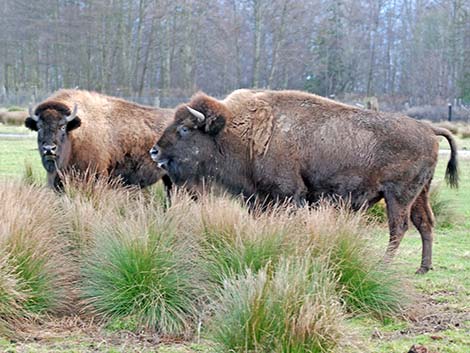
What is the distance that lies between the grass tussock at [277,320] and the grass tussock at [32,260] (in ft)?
6.00

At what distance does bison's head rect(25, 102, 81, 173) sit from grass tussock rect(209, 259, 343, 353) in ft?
17.7

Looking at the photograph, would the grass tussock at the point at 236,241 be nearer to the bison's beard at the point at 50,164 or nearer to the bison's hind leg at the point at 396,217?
the bison's hind leg at the point at 396,217

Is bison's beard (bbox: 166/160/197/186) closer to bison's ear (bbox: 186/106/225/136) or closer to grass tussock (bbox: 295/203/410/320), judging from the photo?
bison's ear (bbox: 186/106/225/136)

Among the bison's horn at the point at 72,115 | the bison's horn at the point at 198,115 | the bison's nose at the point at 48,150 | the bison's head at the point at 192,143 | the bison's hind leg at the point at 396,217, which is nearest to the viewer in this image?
the bison's hind leg at the point at 396,217

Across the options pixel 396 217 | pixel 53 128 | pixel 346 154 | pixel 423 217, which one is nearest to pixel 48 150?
pixel 53 128

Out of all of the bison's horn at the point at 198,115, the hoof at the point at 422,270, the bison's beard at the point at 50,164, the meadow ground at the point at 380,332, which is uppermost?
the bison's horn at the point at 198,115

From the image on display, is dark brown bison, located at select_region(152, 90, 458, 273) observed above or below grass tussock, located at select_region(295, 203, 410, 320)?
above

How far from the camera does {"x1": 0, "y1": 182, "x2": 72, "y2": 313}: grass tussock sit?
5.98 meters

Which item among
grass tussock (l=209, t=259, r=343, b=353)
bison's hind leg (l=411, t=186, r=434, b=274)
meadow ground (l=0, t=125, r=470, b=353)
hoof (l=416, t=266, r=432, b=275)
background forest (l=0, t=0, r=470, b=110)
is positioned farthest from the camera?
background forest (l=0, t=0, r=470, b=110)

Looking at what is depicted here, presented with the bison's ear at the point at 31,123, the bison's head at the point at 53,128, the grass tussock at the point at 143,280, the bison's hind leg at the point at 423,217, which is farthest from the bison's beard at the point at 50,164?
the bison's hind leg at the point at 423,217

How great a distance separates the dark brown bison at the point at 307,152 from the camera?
8422 mm

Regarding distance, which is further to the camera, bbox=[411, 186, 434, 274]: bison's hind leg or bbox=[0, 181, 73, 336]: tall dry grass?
bbox=[411, 186, 434, 274]: bison's hind leg

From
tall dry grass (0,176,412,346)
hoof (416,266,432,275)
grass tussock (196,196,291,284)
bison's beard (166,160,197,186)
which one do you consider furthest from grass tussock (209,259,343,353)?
bison's beard (166,160,197,186)

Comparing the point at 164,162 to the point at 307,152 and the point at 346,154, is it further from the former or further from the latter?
the point at 346,154
